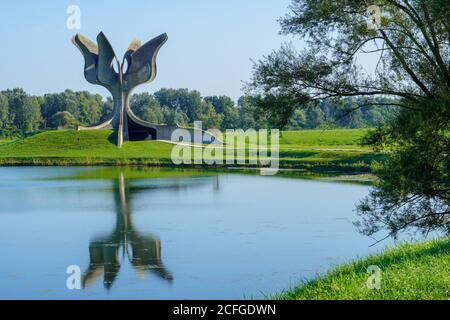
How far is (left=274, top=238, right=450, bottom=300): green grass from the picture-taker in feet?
23.8

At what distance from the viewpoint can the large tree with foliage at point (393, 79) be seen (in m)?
10.6

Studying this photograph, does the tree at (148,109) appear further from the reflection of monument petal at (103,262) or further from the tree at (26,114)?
the reflection of monument petal at (103,262)

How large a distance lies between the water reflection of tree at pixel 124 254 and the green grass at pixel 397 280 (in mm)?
3381

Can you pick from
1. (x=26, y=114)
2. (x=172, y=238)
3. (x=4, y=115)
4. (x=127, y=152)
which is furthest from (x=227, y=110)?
(x=172, y=238)

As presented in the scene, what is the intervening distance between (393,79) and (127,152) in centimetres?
3475

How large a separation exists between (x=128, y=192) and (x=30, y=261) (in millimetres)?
12256

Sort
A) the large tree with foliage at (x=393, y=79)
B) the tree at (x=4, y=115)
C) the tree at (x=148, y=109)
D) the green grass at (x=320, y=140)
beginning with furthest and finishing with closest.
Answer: the tree at (x=4, y=115) < the tree at (x=148, y=109) < the green grass at (x=320, y=140) < the large tree with foliage at (x=393, y=79)

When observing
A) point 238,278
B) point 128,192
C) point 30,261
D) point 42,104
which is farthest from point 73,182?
point 42,104

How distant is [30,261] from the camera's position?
12.9 m

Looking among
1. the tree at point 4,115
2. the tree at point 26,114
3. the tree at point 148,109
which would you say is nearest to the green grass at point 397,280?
the tree at point 148,109

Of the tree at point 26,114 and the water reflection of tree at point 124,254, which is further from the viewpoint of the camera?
the tree at point 26,114

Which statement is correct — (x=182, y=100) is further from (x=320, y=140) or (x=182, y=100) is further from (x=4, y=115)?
(x=320, y=140)

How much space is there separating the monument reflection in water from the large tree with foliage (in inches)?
146

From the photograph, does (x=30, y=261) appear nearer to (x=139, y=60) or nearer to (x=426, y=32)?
(x=426, y=32)
